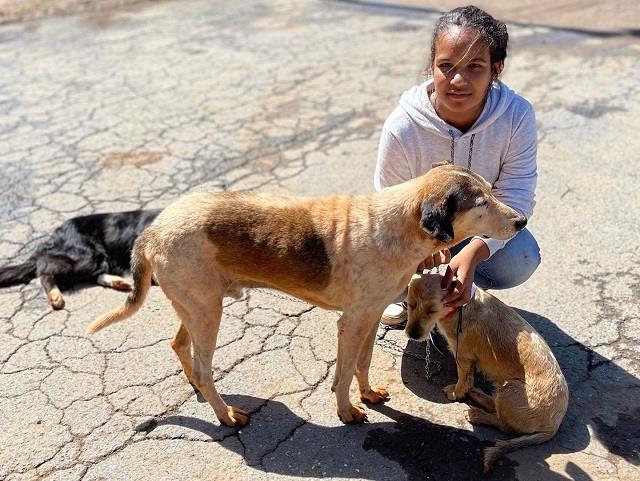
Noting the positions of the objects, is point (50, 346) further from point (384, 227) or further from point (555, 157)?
point (555, 157)

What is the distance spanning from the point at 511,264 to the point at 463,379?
0.77m

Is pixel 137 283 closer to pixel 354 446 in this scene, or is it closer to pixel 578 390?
pixel 354 446

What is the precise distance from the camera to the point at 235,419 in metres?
3.43

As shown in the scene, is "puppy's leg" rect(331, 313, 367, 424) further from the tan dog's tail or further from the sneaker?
the sneaker

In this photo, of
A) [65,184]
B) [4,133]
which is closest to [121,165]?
[65,184]

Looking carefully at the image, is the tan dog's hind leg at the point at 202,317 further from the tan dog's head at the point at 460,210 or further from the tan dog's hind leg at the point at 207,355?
the tan dog's head at the point at 460,210

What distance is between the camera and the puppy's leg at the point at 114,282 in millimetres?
4739

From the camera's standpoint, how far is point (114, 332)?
13.9ft

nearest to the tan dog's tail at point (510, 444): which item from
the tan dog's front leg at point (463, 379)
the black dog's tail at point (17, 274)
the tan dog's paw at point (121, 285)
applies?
the tan dog's front leg at point (463, 379)

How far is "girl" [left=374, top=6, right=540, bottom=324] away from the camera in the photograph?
3395 millimetres


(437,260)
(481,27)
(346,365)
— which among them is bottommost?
(346,365)

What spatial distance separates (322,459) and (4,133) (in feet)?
19.4

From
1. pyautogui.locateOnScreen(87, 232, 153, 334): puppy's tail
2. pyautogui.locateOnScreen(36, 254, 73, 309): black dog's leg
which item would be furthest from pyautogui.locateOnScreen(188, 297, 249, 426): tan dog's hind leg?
pyautogui.locateOnScreen(36, 254, 73, 309): black dog's leg

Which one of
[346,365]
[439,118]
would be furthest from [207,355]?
[439,118]
